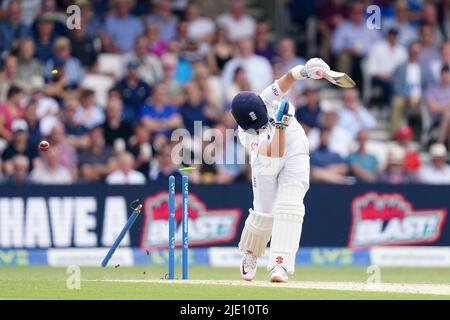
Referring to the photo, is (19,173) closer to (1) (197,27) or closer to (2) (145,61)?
(2) (145,61)

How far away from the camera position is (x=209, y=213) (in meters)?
17.8

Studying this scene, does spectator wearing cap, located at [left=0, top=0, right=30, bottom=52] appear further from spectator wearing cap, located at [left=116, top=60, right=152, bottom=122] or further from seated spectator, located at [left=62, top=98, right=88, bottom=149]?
spectator wearing cap, located at [left=116, top=60, right=152, bottom=122]

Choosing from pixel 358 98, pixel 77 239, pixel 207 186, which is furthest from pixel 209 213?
pixel 358 98

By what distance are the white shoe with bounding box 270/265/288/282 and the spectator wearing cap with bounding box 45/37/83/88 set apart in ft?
27.2

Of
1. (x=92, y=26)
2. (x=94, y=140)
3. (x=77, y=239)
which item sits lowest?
(x=77, y=239)

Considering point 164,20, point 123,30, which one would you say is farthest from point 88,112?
point 164,20

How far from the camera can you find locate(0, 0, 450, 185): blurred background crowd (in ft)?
60.4

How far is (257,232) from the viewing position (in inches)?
472

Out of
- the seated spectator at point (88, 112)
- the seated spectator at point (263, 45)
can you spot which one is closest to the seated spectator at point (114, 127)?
the seated spectator at point (88, 112)

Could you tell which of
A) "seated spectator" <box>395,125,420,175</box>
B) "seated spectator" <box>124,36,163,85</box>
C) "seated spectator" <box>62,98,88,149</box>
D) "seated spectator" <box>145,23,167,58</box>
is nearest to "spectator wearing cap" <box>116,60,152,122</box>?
"seated spectator" <box>124,36,163,85</box>

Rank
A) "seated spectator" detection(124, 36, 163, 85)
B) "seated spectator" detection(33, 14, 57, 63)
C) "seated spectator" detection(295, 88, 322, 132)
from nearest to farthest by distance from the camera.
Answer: "seated spectator" detection(33, 14, 57, 63) < "seated spectator" detection(295, 88, 322, 132) < "seated spectator" detection(124, 36, 163, 85)

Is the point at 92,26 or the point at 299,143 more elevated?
the point at 92,26

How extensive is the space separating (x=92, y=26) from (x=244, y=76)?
2.66 meters
